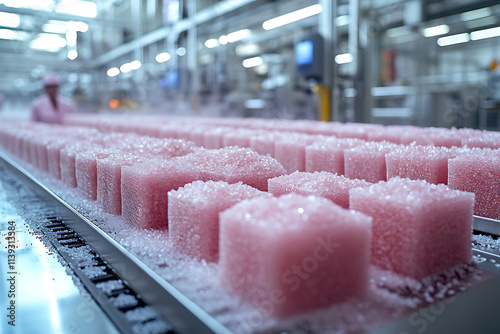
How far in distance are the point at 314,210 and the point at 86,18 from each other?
7.56 meters

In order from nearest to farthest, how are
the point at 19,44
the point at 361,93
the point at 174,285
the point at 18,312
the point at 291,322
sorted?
the point at 291,322 < the point at 174,285 < the point at 18,312 < the point at 361,93 < the point at 19,44

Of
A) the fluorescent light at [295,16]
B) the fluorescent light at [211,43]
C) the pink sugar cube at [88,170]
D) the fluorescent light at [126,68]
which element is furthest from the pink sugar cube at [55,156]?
the fluorescent light at [126,68]

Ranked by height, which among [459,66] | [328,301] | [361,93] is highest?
[459,66]

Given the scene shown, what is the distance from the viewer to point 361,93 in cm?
366

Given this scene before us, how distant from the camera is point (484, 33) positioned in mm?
6312

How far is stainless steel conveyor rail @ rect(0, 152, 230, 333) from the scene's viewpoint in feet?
2.00

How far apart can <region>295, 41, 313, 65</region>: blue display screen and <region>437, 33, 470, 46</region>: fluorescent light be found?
402 cm

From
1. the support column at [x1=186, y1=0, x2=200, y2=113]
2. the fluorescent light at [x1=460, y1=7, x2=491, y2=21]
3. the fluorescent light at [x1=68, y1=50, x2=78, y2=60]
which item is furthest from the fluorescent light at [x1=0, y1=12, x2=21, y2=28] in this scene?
the fluorescent light at [x1=460, y1=7, x2=491, y2=21]

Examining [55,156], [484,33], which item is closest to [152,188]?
[55,156]

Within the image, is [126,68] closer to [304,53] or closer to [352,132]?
[304,53]

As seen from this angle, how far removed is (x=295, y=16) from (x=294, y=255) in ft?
15.8

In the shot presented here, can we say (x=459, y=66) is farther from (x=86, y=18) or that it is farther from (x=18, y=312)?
(x=18, y=312)

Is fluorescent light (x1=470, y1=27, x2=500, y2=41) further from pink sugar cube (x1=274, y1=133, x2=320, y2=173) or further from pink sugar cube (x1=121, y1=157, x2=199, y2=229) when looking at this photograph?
pink sugar cube (x1=121, y1=157, x2=199, y2=229)

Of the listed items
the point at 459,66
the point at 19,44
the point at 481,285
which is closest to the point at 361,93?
the point at 481,285
